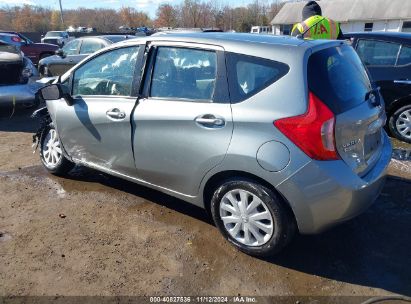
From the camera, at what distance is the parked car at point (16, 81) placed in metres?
7.31

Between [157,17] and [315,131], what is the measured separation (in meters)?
86.3

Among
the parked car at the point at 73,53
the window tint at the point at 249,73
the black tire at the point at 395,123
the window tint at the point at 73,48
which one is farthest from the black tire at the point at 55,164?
the window tint at the point at 73,48

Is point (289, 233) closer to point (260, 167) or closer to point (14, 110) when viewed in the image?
point (260, 167)

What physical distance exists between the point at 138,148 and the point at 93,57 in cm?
118

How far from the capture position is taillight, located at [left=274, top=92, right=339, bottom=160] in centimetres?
261

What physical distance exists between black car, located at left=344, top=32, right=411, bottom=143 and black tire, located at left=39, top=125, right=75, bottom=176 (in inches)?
183

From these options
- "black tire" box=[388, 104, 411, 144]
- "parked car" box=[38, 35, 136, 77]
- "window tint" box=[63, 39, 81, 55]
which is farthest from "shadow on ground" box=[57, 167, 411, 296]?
"window tint" box=[63, 39, 81, 55]

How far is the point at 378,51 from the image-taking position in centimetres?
605

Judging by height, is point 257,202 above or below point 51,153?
above

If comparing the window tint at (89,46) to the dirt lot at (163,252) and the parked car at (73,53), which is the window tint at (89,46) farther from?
the dirt lot at (163,252)

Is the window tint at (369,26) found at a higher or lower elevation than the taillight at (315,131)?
lower

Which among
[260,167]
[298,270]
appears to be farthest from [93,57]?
[298,270]

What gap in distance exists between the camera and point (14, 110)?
333 inches

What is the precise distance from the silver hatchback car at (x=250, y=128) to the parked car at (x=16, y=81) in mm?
4408
